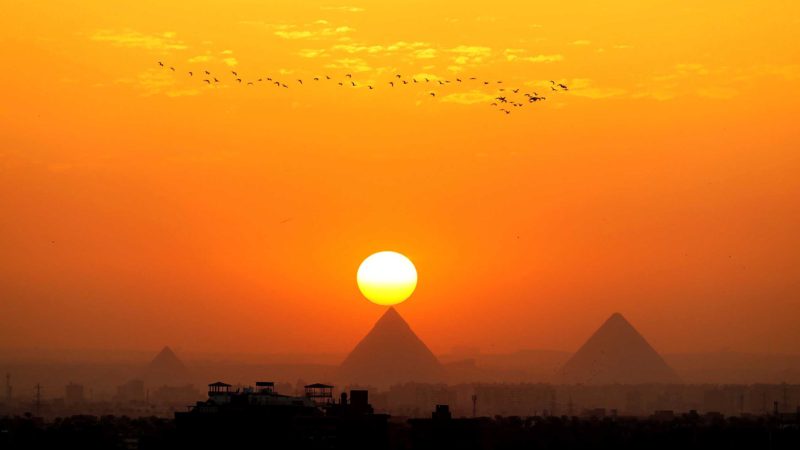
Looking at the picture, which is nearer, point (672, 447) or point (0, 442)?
point (0, 442)

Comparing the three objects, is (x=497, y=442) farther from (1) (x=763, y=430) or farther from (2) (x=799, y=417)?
(2) (x=799, y=417)

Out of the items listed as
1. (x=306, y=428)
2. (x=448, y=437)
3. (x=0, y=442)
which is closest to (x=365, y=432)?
(x=306, y=428)

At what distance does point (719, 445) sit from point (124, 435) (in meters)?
47.9

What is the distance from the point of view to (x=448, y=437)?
103062 millimetres

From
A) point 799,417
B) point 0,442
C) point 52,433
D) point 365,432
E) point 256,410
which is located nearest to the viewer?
point 256,410

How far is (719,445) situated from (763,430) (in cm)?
1951

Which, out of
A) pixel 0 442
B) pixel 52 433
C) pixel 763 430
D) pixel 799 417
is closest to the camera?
pixel 0 442

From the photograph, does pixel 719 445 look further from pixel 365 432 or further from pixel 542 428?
pixel 365 432

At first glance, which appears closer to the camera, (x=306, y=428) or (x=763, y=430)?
(x=306, y=428)

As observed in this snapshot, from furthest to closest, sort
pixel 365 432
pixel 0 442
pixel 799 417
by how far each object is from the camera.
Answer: pixel 799 417
pixel 0 442
pixel 365 432

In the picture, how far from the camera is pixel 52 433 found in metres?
130

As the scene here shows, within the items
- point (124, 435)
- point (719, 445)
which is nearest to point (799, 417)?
point (719, 445)

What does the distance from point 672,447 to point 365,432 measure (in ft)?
169

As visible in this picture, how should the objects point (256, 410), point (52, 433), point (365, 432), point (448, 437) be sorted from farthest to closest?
point (52, 433) → point (448, 437) → point (365, 432) → point (256, 410)
